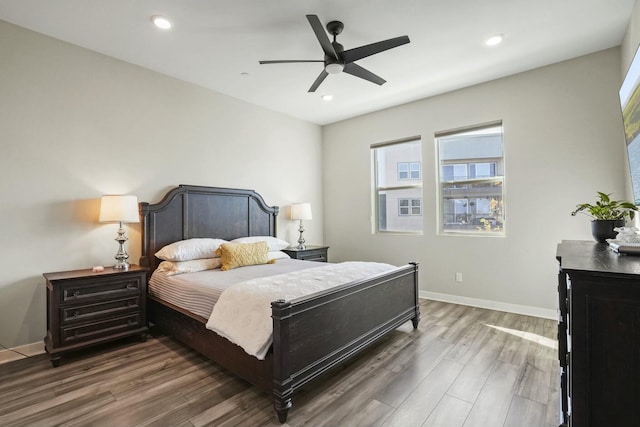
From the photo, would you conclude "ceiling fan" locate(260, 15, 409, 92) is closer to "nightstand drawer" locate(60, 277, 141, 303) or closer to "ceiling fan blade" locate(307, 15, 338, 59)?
"ceiling fan blade" locate(307, 15, 338, 59)

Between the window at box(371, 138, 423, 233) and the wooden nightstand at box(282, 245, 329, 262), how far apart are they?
0.97m

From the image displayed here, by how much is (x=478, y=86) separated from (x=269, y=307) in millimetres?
3854

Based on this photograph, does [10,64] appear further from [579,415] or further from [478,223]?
[478,223]

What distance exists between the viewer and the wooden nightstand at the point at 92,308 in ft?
8.43

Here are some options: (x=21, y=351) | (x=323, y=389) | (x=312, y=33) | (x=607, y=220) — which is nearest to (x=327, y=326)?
(x=323, y=389)

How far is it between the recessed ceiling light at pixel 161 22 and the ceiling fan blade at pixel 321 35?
1.36m

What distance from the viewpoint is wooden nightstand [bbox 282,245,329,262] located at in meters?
4.53

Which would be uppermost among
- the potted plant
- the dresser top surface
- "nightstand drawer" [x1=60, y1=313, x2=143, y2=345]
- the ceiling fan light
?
the ceiling fan light

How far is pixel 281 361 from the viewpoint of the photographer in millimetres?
1875

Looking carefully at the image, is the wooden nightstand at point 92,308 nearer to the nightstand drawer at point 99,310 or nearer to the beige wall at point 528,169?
the nightstand drawer at point 99,310

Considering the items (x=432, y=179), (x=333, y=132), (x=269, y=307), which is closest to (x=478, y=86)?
(x=432, y=179)

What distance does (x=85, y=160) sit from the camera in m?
3.11

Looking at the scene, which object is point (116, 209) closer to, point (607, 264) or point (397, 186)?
point (607, 264)

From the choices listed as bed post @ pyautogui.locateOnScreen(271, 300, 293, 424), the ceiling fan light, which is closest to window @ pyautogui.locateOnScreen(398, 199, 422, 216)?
the ceiling fan light
